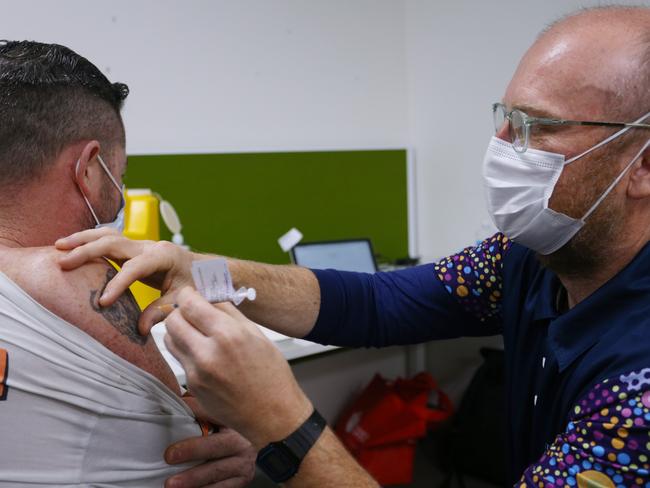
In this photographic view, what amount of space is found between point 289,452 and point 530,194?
582 millimetres

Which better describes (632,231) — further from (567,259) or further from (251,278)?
(251,278)

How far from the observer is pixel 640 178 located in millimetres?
949

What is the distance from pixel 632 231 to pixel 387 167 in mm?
1976

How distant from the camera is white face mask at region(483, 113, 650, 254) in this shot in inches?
38.2

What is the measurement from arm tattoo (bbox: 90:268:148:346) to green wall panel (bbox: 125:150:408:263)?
1277mm

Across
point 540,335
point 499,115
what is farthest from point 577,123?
point 540,335

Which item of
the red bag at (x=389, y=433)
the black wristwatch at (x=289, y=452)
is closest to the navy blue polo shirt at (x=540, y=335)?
the black wristwatch at (x=289, y=452)

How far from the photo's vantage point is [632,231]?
38.2 inches

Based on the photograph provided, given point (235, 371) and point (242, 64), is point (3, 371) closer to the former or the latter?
point (235, 371)

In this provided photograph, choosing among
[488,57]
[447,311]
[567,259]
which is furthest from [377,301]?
[488,57]

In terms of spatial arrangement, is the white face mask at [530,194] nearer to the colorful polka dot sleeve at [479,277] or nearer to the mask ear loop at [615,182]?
the mask ear loop at [615,182]

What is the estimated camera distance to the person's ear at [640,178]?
95 centimetres

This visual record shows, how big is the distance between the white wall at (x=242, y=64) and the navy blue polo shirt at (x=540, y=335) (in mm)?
1277

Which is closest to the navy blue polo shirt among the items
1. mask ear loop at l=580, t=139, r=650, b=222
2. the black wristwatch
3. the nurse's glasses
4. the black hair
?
mask ear loop at l=580, t=139, r=650, b=222
